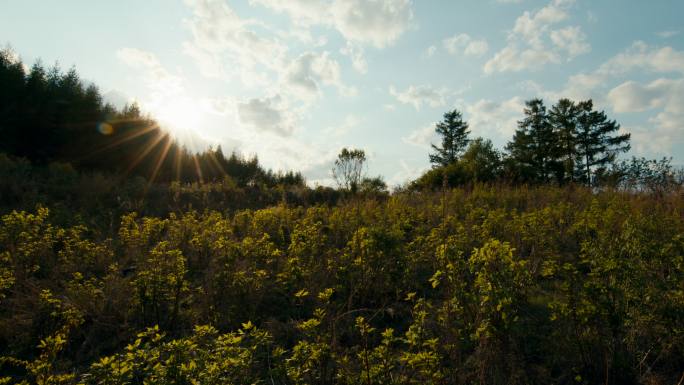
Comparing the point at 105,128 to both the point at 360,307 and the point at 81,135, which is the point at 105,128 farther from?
the point at 360,307

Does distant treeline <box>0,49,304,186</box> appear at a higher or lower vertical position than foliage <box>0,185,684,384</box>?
higher

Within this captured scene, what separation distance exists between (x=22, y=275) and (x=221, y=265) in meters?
2.33

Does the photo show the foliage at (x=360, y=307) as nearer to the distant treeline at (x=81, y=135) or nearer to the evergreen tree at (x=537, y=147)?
the distant treeline at (x=81, y=135)

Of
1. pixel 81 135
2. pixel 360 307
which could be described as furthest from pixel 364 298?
pixel 81 135

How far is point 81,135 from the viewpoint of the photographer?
23422mm

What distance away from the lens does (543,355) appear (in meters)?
3.17

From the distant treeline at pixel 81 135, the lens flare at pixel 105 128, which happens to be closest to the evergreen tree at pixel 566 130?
the distant treeline at pixel 81 135

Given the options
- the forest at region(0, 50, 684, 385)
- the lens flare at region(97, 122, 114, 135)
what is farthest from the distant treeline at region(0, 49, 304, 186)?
the forest at region(0, 50, 684, 385)

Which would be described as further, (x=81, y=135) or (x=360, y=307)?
(x=81, y=135)

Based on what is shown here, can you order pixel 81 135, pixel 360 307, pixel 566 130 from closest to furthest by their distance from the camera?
pixel 360 307 < pixel 81 135 < pixel 566 130

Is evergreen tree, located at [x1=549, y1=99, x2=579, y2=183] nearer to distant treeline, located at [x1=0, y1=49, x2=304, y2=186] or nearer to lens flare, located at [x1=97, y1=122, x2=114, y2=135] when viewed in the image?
distant treeline, located at [x1=0, y1=49, x2=304, y2=186]

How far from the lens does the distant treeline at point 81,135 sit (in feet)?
72.8

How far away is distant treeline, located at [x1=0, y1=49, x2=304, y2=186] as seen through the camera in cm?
2220

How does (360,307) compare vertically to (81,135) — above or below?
below
